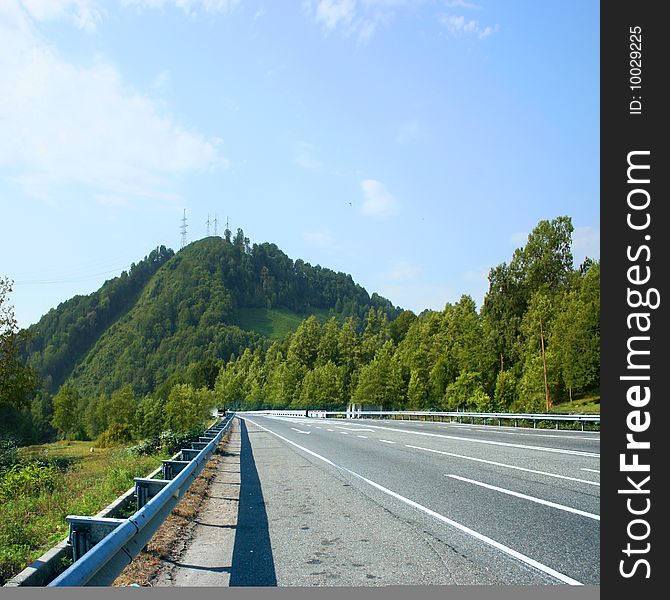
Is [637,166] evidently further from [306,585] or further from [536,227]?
[536,227]

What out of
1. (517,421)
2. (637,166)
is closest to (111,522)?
(637,166)

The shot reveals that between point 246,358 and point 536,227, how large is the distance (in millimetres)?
122849

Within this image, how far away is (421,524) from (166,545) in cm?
304

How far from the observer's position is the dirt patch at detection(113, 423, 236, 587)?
5.57 m

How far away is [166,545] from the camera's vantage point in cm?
697

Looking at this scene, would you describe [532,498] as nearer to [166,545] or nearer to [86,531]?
[166,545]

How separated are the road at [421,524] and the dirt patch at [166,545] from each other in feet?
2.17

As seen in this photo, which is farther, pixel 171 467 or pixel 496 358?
pixel 496 358

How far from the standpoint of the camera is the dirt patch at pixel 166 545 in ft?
18.3

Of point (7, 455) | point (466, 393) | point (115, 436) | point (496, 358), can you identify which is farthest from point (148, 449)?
point (115, 436)

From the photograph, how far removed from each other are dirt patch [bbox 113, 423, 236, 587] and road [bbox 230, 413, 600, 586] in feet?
2.17

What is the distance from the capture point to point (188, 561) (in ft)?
20.6

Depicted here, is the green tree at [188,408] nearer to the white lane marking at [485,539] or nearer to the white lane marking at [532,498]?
the white lane marking at [532,498]

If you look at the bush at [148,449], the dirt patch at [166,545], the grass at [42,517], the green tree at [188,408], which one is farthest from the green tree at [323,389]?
the dirt patch at [166,545]
